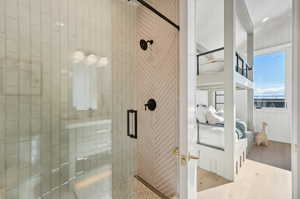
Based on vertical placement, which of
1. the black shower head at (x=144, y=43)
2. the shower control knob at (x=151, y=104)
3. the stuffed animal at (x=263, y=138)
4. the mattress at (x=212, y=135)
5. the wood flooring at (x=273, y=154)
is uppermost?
the black shower head at (x=144, y=43)

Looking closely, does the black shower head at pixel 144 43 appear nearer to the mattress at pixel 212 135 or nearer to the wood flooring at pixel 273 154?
the mattress at pixel 212 135

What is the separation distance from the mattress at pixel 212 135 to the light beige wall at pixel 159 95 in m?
1.41

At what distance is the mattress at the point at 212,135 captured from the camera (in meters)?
2.47

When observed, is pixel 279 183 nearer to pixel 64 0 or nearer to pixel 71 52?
pixel 71 52

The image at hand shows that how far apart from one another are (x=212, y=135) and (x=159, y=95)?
1657 millimetres

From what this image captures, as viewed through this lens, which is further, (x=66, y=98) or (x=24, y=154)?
(x=66, y=98)

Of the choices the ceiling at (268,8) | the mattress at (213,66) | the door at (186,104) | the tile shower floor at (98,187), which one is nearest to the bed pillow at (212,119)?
the mattress at (213,66)

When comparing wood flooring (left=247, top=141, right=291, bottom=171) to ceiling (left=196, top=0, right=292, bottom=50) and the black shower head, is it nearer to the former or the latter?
ceiling (left=196, top=0, right=292, bottom=50)

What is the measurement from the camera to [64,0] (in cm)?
133

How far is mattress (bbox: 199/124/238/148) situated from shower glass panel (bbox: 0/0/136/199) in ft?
5.10

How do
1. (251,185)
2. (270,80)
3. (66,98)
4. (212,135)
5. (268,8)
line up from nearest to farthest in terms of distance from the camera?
(66,98), (251,185), (212,135), (268,8), (270,80)

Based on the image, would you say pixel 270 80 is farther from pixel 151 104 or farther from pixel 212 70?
pixel 151 104

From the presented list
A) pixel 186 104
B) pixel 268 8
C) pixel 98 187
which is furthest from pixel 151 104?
pixel 268 8

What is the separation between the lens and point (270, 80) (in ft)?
15.1
